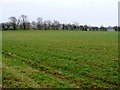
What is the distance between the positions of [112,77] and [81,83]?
2.47m

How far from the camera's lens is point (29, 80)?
12758 mm

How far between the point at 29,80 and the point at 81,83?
2455 millimetres

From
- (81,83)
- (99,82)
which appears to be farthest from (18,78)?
(99,82)

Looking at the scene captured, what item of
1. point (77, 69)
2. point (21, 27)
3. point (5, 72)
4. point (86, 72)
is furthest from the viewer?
point (21, 27)

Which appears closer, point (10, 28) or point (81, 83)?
point (81, 83)

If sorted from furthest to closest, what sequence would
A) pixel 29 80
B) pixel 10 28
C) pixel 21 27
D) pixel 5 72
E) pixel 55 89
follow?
pixel 21 27
pixel 10 28
pixel 5 72
pixel 29 80
pixel 55 89

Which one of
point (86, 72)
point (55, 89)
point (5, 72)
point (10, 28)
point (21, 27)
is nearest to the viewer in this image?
point (55, 89)

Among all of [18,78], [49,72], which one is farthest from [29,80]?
[49,72]

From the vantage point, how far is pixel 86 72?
15562mm

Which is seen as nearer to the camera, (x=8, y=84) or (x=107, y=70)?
(x=8, y=84)

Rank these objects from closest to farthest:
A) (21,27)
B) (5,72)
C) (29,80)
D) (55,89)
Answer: (55,89) < (29,80) < (5,72) < (21,27)

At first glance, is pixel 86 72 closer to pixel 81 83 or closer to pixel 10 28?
pixel 81 83

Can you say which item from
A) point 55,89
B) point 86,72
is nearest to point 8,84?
point 55,89

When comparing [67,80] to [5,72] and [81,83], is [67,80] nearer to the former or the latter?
[81,83]
